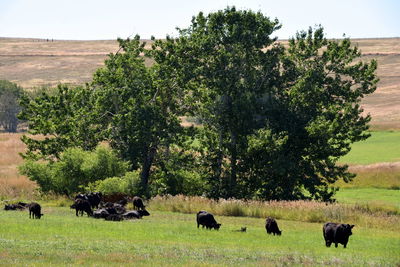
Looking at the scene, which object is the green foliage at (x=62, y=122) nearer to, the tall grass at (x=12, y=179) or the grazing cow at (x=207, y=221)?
the tall grass at (x=12, y=179)

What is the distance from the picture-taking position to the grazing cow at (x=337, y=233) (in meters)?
26.8

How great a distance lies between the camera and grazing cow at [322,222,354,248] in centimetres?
2680

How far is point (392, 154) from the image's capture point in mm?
87125

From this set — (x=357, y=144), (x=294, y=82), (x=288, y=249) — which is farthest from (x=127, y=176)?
(x=357, y=144)

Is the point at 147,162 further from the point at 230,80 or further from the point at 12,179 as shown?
the point at 12,179

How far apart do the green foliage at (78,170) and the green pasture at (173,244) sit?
13820mm

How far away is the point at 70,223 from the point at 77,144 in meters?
24.4

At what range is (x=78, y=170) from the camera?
1981 inches

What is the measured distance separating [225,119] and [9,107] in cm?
12276

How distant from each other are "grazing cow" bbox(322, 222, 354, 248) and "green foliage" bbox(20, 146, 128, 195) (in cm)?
2585

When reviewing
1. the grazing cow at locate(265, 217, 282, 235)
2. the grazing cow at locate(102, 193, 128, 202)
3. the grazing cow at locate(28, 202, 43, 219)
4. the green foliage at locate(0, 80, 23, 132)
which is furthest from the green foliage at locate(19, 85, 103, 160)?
the green foliage at locate(0, 80, 23, 132)

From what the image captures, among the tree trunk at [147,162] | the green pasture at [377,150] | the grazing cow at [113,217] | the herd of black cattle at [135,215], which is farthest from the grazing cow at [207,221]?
the green pasture at [377,150]

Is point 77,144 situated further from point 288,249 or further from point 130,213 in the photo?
point 288,249

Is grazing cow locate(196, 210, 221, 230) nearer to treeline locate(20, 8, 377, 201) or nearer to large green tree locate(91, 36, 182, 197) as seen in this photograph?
treeline locate(20, 8, 377, 201)
